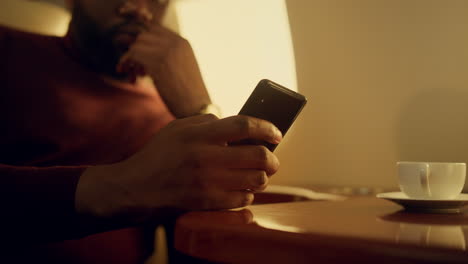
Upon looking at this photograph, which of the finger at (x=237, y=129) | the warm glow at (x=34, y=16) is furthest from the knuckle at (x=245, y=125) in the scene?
the warm glow at (x=34, y=16)

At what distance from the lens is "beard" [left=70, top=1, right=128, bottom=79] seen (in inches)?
56.7

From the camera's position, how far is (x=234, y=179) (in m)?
0.64

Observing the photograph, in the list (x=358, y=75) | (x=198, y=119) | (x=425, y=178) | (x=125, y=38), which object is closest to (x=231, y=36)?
(x=125, y=38)

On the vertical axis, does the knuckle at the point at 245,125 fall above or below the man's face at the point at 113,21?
above

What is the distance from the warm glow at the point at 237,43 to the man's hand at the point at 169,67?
318mm

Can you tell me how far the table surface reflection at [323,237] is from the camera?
1.23 feet

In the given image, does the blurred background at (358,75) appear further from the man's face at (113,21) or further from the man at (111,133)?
the man at (111,133)

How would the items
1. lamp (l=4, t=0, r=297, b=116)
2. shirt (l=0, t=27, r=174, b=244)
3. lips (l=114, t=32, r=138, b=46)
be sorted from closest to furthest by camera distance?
shirt (l=0, t=27, r=174, b=244), lips (l=114, t=32, r=138, b=46), lamp (l=4, t=0, r=297, b=116)

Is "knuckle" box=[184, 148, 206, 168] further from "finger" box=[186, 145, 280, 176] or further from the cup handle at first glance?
the cup handle

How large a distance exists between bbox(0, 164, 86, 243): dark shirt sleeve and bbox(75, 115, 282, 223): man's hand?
0.07ft

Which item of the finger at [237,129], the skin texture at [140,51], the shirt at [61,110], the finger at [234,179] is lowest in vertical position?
the shirt at [61,110]

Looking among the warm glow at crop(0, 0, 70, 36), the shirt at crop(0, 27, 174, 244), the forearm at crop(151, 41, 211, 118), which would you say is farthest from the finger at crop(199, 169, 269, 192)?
the warm glow at crop(0, 0, 70, 36)

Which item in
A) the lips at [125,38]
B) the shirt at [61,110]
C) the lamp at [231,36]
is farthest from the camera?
the lamp at [231,36]

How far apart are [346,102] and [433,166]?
852 mm
